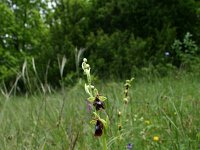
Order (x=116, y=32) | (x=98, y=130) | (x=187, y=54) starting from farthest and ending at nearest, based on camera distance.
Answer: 1. (x=116, y=32)
2. (x=187, y=54)
3. (x=98, y=130)

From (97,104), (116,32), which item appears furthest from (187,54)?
(97,104)

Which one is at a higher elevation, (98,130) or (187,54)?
(98,130)

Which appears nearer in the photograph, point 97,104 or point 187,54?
point 97,104

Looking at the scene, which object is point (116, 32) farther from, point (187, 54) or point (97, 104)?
point (97, 104)

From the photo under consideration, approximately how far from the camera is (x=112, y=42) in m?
14.1

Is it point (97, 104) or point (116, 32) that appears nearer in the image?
point (97, 104)

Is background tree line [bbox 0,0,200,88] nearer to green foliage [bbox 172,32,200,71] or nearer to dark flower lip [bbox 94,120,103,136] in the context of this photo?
green foliage [bbox 172,32,200,71]

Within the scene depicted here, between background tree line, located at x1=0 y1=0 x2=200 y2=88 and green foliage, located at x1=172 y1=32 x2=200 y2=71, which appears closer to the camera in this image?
green foliage, located at x1=172 y1=32 x2=200 y2=71

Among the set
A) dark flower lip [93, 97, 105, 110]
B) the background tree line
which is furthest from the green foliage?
dark flower lip [93, 97, 105, 110]

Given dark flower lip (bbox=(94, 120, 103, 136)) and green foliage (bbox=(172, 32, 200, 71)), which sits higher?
dark flower lip (bbox=(94, 120, 103, 136))

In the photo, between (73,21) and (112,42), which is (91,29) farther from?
(112,42)

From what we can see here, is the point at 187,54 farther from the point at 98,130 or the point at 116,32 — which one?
the point at 98,130

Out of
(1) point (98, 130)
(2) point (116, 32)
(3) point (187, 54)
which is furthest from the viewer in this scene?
(2) point (116, 32)

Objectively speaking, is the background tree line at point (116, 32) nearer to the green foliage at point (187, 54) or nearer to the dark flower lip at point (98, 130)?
the green foliage at point (187, 54)
